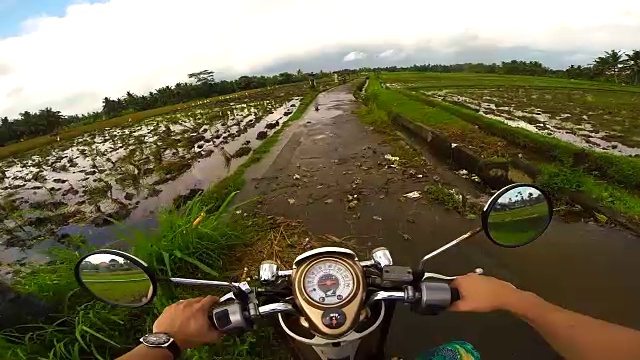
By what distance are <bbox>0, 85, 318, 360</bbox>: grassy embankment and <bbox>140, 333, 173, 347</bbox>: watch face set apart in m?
1.54

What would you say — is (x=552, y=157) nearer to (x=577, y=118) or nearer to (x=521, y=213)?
(x=521, y=213)

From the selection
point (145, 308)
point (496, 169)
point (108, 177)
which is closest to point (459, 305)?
point (145, 308)

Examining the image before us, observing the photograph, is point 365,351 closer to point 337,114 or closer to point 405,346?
point 405,346

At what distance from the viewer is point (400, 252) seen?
4.43 meters

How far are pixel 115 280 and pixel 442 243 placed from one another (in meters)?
3.72

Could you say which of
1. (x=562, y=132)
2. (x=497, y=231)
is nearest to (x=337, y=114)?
(x=562, y=132)

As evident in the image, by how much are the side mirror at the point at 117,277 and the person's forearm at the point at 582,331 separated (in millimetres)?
1308

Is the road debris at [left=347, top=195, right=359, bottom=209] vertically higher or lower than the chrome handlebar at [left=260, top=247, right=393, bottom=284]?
lower

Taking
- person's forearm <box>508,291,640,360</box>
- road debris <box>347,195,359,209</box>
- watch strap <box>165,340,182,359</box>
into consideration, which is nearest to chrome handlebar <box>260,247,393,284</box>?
watch strap <box>165,340,182,359</box>

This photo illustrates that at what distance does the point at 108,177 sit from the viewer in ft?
32.2

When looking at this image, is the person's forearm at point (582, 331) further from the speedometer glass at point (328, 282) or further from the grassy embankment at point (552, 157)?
the grassy embankment at point (552, 157)

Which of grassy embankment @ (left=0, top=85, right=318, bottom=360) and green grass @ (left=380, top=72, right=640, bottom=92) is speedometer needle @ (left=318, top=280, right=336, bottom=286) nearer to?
grassy embankment @ (left=0, top=85, right=318, bottom=360)

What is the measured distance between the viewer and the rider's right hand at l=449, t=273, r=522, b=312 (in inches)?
57.7

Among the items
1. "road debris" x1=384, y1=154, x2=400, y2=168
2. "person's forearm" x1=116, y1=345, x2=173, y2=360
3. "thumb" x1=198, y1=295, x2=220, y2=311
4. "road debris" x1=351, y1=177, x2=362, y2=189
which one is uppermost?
"thumb" x1=198, y1=295, x2=220, y2=311
